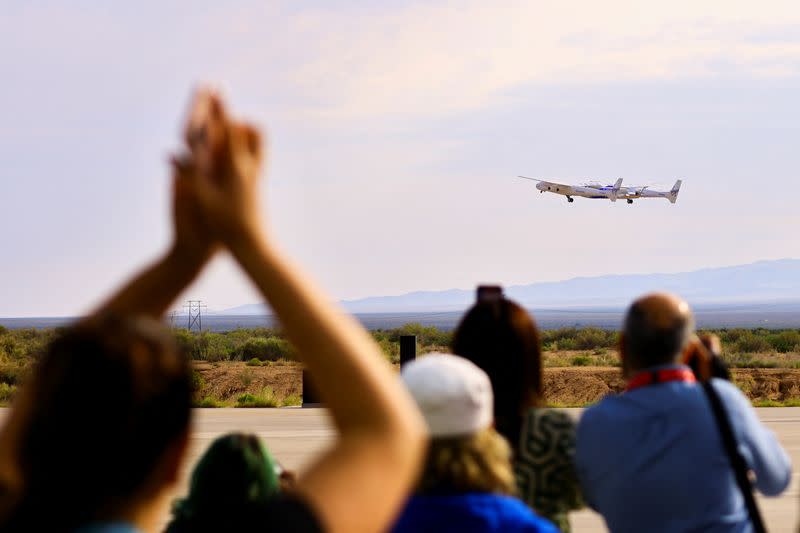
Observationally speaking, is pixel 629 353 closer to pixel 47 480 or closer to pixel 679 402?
pixel 679 402

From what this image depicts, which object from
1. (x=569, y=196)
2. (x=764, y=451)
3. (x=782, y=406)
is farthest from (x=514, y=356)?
(x=569, y=196)

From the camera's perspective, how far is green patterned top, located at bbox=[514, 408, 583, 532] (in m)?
3.83

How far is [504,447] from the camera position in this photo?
290 centimetres

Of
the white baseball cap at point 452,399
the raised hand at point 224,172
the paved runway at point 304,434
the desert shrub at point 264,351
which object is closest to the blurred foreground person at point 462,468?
the white baseball cap at point 452,399

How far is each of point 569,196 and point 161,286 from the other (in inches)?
3150

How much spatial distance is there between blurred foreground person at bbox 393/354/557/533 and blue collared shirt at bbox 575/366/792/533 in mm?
930

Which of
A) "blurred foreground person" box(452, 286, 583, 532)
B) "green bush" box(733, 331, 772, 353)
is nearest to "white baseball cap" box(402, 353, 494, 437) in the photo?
"blurred foreground person" box(452, 286, 583, 532)

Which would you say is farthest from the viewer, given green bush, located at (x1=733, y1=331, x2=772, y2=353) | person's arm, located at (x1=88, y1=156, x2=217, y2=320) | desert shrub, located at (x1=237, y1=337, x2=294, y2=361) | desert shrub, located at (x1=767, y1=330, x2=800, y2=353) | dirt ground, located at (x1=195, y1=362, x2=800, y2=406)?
desert shrub, located at (x1=767, y1=330, x2=800, y2=353)

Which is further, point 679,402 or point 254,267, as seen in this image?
point 679,402

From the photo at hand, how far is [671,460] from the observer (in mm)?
3717

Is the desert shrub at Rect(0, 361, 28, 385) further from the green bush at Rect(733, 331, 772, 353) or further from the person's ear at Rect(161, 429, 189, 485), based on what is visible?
the green bush at Rect(733, 331, 772, 353)

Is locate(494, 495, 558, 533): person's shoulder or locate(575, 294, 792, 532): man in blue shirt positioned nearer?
locate(494, 495, 558, 533): person's shoulder

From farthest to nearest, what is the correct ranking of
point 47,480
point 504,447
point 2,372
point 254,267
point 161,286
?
1. point 2,372
2. point 504,447
3. point 161,286
4. point 254,267
5. point 47,480

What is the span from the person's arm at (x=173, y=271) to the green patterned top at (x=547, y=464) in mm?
1993
